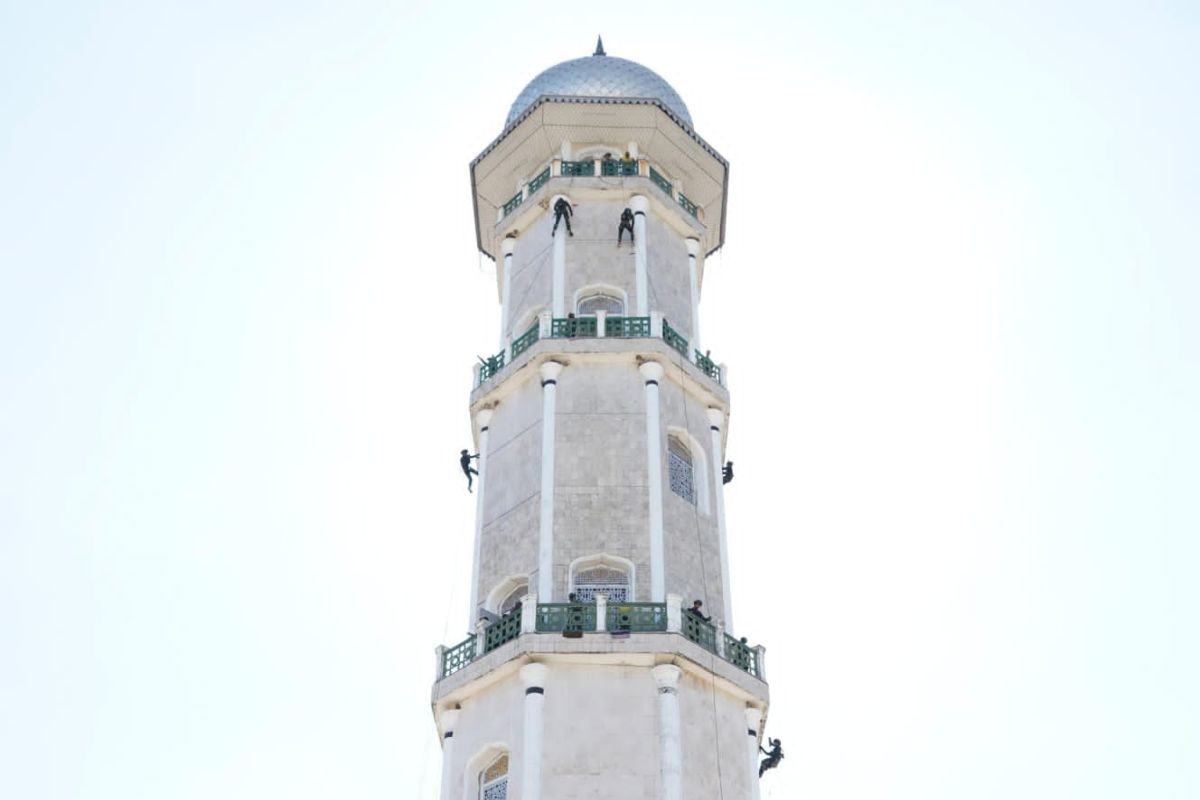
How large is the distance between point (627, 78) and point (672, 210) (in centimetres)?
563

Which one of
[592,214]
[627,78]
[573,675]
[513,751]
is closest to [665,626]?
[573,675]

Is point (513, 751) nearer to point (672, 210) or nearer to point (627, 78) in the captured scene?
point (672, 210)

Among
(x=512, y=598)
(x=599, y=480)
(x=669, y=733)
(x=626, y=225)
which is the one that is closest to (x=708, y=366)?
(x=626, y=225)

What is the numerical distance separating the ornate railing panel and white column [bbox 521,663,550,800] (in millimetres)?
10316

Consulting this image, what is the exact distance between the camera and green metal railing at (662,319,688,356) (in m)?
37.9

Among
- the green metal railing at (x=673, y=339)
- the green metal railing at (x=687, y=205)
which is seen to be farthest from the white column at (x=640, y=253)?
the green metal railing at (x=687, y=205)

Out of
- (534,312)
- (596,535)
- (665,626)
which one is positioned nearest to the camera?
(665,626)

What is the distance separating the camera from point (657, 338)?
3678 centimetres

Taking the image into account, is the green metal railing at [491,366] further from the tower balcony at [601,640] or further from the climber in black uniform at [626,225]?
the tower balcony at [601,640]

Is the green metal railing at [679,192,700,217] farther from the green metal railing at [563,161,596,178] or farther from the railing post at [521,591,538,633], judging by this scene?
the railing post at [521,591,538,633]

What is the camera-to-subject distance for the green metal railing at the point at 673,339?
1494 inches

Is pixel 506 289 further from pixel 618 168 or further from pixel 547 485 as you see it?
pixel 547 485

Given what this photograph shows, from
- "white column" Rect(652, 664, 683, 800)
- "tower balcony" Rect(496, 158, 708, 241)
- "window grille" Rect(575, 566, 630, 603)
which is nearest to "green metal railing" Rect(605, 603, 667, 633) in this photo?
"white column" Rect(652, 664, 683, 800)

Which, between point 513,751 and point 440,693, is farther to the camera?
point 440,693
